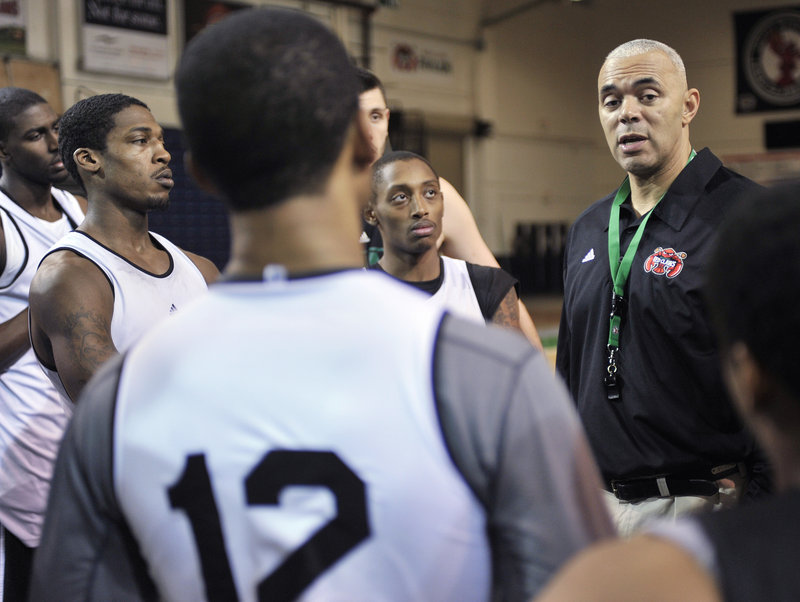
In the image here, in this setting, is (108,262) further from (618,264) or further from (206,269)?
(618,264)

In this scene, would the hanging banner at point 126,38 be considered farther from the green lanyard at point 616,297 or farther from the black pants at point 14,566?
the green lanyard at point 616,297

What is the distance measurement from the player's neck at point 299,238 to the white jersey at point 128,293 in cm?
157

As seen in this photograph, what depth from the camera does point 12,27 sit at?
880 centimetres

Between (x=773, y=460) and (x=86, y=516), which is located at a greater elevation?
(x=773, y=460)

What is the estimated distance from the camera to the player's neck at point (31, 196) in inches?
142

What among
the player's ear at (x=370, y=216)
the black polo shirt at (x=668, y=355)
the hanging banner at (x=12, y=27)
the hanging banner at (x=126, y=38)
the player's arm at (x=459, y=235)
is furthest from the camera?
the hanging banner at (x=126, y=38)

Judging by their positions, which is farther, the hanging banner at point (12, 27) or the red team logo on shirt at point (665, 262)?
the hanging banner at point (12, 27)

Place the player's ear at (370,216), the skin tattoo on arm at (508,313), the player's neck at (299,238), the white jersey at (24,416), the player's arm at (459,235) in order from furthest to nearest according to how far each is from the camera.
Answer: the player's arm at (459,235)
the player's ear at (370,216)
the white jersey at (24,416)
the skin tattoo on arm at (508,313)
the player's neck at (299,238)

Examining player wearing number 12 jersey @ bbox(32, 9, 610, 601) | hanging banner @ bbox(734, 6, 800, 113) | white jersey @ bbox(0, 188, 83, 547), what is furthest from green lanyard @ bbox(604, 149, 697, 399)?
hanging banner @ bbox(734, 6, 800, 113)

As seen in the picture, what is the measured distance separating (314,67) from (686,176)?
5.88ft

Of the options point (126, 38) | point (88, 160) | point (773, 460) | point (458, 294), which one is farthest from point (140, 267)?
point (126, 38)

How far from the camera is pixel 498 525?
3.35 ft

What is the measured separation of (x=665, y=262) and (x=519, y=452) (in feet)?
5.46

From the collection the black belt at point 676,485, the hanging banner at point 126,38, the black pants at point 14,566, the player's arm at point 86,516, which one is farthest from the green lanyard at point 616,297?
the hanging banner at point 126,38
